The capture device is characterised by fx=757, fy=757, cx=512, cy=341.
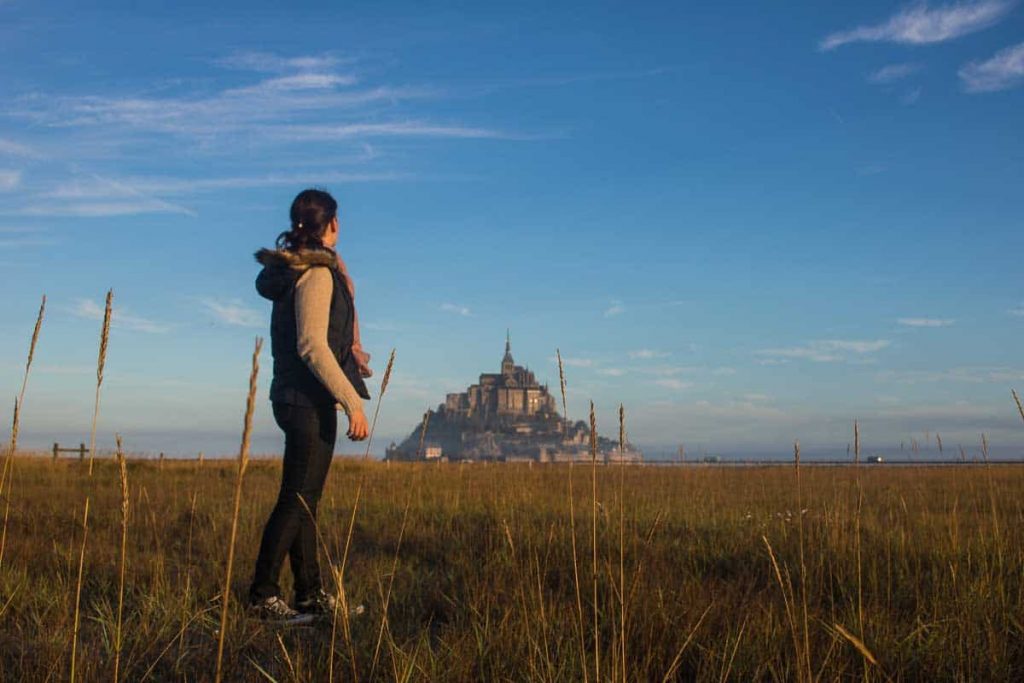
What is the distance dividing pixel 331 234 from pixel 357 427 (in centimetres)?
105

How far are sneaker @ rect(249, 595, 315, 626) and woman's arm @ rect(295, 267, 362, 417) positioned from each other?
989mm

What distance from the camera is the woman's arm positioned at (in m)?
3.48

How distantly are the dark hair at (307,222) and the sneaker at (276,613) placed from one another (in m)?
1.72

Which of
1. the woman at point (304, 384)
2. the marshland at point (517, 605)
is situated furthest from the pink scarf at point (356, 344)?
the marshland at point (517, 605)

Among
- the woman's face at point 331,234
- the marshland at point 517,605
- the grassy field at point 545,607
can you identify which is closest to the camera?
the marshland at point 517,605

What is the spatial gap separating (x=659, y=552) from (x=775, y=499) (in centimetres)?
695

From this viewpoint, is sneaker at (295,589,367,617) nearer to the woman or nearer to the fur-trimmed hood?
the woman

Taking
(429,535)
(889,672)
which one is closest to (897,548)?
(889,672)

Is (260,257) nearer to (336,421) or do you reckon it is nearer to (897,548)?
(336,421)

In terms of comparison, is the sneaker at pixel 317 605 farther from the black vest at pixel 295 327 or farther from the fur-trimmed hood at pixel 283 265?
the fur-trimmed hood at pixel 283 265

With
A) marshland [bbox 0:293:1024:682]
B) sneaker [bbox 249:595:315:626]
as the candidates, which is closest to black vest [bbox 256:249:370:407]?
marshland [bbox 0:293:1024:682]

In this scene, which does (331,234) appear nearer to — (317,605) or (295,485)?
(295,485)

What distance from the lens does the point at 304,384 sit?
3.62 metres

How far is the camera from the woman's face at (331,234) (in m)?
3.83
